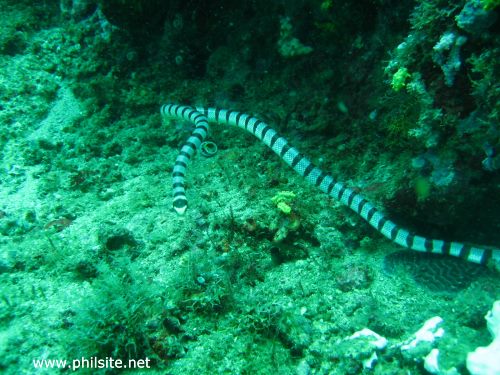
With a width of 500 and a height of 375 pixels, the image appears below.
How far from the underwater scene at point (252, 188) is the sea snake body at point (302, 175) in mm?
32

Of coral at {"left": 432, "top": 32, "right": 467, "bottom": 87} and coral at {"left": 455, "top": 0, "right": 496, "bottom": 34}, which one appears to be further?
coral at {"left": 432, "top": 32, "right": 467, "bottom": 87}

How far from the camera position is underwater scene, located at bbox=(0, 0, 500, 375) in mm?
2695

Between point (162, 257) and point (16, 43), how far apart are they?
5.91 metres

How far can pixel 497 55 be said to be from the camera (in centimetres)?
Result: 249

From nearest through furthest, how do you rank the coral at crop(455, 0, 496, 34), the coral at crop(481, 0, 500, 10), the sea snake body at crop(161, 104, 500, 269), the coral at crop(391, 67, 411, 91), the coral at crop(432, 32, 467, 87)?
the coral at crop(481, 0, 500, 10), the coral at crop(455, 0, 496, 34), the coral at crop(432, 32, 467, 87), the coral at crop(391, 67, 411, 91), the sea snake body at crop(161, 104, 500, 269)

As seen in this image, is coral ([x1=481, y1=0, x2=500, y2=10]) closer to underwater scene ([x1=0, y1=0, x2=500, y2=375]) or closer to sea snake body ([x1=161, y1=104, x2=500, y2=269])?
underwater scene ([x1=0, y1=0, x2=500, y2=375])

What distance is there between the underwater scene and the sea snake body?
0.11 feet

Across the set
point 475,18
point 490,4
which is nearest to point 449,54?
point 475,18

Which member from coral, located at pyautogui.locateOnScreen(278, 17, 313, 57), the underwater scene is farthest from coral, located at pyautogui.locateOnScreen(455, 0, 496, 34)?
coral, located at pyautogui.locateOnScreen(278, 17, 313, 57)

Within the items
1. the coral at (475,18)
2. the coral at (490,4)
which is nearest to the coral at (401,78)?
the coral at (475,18)

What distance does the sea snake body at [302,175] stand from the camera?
12.7ft

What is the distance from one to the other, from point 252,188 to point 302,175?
77cm

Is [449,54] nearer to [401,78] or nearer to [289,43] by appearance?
[401,78]

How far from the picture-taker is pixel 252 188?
438cm
